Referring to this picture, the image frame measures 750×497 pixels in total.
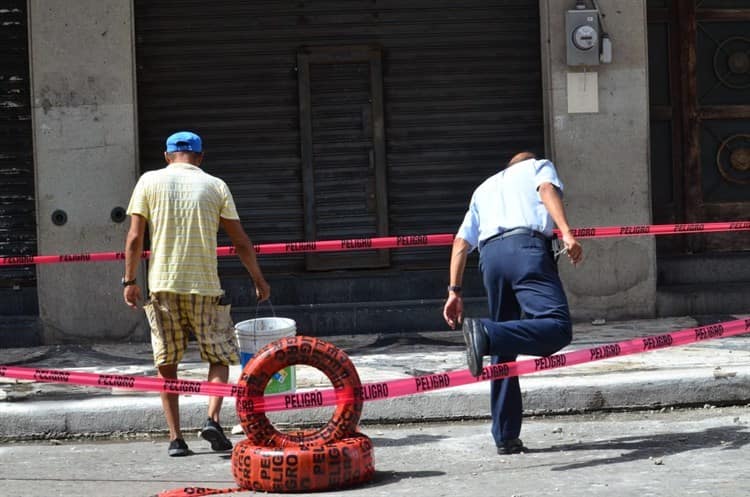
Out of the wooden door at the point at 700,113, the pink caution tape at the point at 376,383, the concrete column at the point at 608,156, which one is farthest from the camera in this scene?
the wooden door at the point at 700,113

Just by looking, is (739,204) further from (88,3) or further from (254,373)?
(254,373)

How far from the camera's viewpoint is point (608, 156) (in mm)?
11750

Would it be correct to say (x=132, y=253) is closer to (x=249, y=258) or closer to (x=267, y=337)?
(x=249, y=258)

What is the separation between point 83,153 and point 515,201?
18.4 ft

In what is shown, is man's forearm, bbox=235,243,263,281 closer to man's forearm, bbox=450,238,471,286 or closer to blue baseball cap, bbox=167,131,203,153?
blue baseball cap, bbox=167,131,203,153

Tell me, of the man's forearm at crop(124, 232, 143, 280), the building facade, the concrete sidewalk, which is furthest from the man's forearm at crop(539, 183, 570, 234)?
the building facade

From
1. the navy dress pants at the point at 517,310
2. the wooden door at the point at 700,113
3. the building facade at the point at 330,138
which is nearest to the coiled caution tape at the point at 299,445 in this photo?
the navy dress pants at the point at 517,310

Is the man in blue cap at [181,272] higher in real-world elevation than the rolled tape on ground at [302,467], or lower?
higher

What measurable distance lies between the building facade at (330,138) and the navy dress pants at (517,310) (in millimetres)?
4596

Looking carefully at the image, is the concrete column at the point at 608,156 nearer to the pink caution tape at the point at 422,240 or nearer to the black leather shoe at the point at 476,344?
the pink caution tape at the point at 422,240

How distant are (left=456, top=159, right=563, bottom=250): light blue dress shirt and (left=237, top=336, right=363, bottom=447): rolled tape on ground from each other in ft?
3.75

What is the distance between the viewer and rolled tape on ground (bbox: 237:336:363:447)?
6.47 m

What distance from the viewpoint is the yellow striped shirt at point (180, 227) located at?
7.36 metres

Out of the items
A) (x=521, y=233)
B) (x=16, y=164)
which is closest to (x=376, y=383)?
(x=521, y=233)
